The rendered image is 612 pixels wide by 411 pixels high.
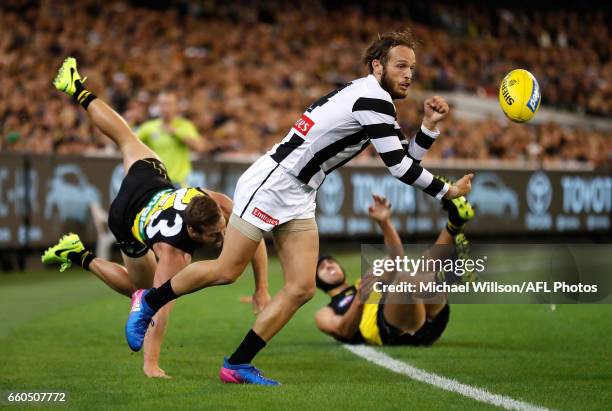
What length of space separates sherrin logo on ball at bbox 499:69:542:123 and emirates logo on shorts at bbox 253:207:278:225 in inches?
89.4

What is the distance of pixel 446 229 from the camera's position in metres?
9.08

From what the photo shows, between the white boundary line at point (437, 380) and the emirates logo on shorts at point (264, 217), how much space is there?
5.16ft

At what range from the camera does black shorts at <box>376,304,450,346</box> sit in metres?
9.15

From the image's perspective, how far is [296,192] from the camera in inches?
286

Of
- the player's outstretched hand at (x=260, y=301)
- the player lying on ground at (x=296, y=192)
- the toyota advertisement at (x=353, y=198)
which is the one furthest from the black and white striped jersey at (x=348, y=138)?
the toyota advertisement at (x=353, y=198)

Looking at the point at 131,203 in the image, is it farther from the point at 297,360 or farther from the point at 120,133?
the point at 297,360

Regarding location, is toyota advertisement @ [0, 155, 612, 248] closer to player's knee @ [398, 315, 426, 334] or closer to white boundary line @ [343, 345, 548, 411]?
white boundary line @ [343, 345, 548, 411]

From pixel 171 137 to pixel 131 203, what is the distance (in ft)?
19.1

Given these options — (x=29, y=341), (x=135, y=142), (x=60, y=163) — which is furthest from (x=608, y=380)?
(x=60, y=163)

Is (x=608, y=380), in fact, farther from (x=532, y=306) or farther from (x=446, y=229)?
(x=532, y=306)

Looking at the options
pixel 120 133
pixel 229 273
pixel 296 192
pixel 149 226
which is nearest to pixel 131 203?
pixel 149 226

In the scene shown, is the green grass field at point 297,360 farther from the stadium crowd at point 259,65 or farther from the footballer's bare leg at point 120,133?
the stadium crowd at point 259,65

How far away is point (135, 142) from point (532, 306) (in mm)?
5882

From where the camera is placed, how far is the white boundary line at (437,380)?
6387 millimetres
